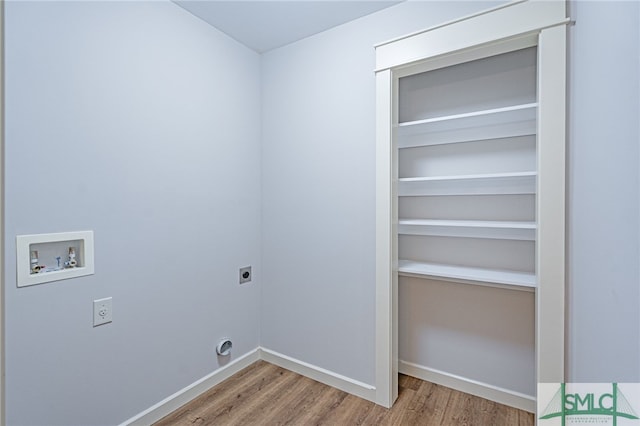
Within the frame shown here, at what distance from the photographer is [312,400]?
2.03 meters

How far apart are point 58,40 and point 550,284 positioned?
8.02 feet

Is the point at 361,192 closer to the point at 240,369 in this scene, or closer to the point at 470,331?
the point at 470,331

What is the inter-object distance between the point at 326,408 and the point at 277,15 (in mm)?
2396

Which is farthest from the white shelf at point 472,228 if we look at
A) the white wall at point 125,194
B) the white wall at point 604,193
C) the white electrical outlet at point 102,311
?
the white electrical outlet at point 102,311

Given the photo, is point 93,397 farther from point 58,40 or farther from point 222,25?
point 222,25

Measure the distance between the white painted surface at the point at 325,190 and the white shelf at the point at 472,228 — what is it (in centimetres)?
29

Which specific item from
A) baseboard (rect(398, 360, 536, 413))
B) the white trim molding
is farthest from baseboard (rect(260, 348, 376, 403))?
baseboard (rect(398, 360, 536, 413))

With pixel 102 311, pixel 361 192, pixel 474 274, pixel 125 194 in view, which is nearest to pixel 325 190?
pixel 361 192

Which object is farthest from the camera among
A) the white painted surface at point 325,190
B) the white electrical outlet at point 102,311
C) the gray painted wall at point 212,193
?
the white painted surface at point 325,190

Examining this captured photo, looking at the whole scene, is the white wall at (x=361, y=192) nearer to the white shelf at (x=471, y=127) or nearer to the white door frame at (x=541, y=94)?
the white door frame at (x=541, y=94)

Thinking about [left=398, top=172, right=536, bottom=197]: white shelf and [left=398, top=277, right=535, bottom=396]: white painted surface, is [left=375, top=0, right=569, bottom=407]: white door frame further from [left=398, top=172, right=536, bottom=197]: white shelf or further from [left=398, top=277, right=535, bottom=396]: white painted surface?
[left=398, top=277, right=535, bottom=396]: white painted surface

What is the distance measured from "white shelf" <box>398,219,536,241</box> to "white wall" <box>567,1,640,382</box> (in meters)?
0.28

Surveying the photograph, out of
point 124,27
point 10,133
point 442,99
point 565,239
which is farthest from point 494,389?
point 124,27

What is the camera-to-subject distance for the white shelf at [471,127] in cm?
171
